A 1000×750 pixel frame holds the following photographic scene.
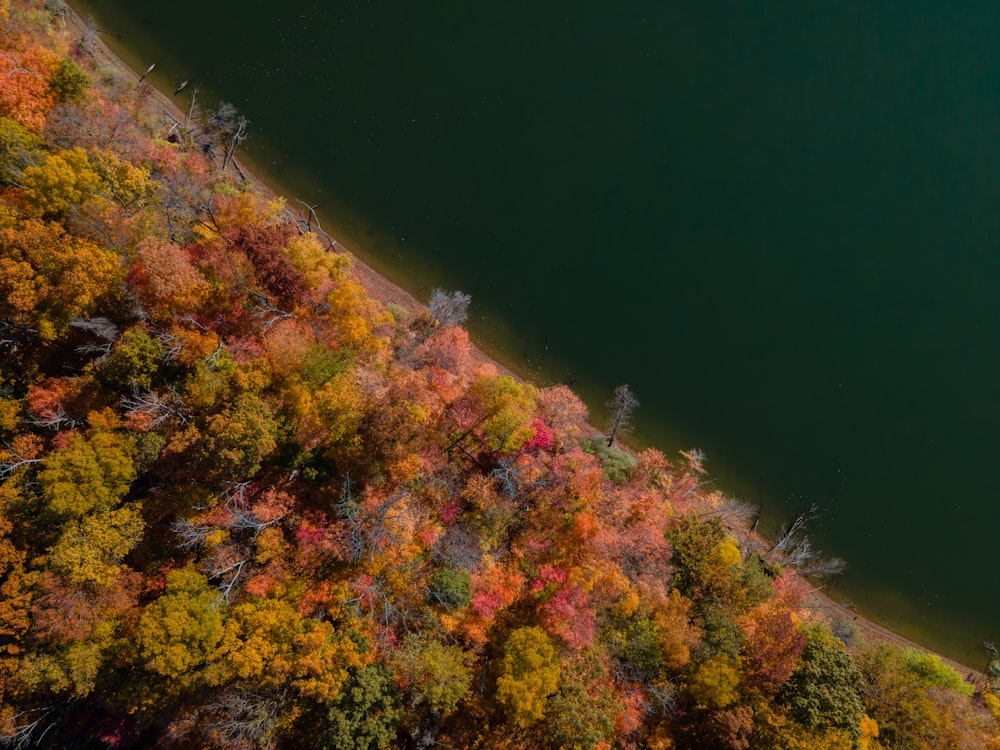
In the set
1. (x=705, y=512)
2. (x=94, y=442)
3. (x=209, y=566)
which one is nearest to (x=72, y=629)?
(x=209, y=566)

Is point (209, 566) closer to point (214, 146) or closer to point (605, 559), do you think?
point (605, 559)

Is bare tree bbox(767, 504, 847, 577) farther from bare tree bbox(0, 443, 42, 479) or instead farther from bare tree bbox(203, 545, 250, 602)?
bare tree bbox(0, 443, 42, 479)

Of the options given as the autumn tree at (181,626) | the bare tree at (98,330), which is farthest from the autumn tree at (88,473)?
the autumn tree at (181,626)

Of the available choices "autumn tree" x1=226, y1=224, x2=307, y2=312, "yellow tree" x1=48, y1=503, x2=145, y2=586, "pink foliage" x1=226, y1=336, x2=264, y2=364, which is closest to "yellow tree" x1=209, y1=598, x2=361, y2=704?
"yellow tree" x1=48, y1=503, x2=145, y2=586

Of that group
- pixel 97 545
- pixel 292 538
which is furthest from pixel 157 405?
pixel 292 538

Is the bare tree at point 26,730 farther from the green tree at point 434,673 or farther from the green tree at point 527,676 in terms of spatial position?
the green tree at point 527,676
